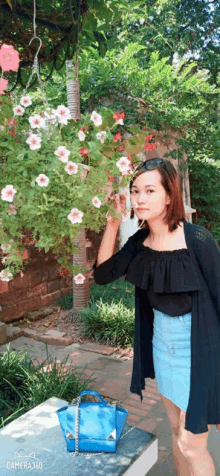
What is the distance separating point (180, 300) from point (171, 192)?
0.54 m

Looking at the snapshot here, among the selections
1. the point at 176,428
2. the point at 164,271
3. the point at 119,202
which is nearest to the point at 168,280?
the point at 164,271

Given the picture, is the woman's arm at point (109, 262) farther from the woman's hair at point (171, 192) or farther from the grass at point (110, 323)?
the grass at point (110, 323)

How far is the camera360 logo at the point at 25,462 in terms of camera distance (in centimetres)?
183

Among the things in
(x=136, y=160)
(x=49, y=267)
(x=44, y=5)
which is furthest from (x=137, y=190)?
(x=49, y=267)

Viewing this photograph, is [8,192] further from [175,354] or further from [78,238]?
[78,238]

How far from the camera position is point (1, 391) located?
11.1 feet

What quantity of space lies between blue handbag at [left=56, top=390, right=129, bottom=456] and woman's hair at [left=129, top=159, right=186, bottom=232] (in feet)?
3.01

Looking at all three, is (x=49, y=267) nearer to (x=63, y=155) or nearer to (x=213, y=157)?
(x=63, y=155)

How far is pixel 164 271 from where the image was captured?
78.0 inches

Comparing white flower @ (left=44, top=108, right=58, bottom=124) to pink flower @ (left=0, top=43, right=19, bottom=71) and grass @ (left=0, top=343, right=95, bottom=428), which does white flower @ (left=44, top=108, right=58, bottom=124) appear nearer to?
pink flower @ (left=0, top=43, right=19, bottom=71)

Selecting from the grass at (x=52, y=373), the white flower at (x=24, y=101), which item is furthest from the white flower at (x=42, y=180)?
the grass at (x=52, y=373)

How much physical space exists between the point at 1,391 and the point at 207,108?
921 cm

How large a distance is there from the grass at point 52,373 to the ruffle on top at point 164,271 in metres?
1.47

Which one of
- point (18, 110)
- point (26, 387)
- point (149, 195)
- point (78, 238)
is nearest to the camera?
point (18, 110)
